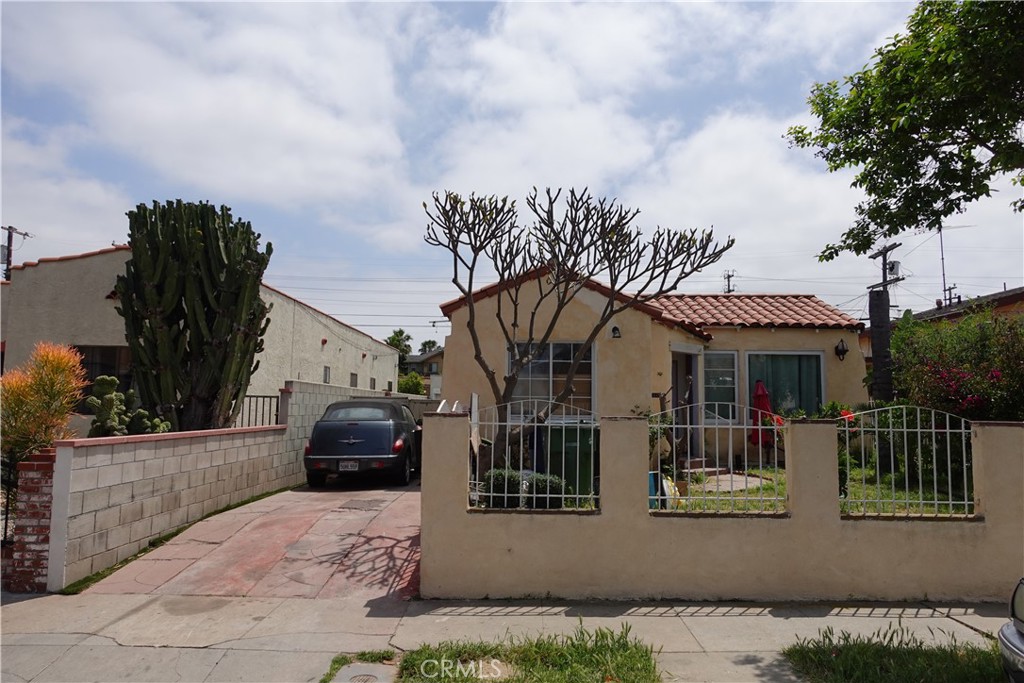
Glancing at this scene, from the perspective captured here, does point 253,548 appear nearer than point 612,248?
Yes

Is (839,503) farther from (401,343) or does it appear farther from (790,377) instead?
(401,343)

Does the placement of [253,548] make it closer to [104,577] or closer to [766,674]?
[104,577]

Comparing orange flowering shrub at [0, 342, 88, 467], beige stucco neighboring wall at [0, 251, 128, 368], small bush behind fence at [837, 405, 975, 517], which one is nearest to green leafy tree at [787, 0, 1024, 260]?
small bush behind fence at [837, 405, 975, 517]

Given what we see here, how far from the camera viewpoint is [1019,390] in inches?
343

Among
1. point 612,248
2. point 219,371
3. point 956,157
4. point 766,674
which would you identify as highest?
point 956,157

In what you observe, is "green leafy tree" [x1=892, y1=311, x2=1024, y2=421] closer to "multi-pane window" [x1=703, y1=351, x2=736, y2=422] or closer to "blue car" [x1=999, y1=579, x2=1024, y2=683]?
"multi-pane window" [x1=703, y1=351, x2=736, y2=422]

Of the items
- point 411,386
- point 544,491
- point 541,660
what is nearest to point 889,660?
point 541,660

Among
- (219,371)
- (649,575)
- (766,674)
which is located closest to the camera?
(766,674)

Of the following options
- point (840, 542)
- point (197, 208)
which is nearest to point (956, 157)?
point (840, 542)

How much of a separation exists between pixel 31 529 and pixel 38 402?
1285 mm

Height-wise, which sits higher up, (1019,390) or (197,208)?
(197,208)

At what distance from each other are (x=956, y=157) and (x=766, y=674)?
18.7ft

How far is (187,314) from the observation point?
1034 centimetres

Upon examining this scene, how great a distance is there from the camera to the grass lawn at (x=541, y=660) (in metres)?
4.43
